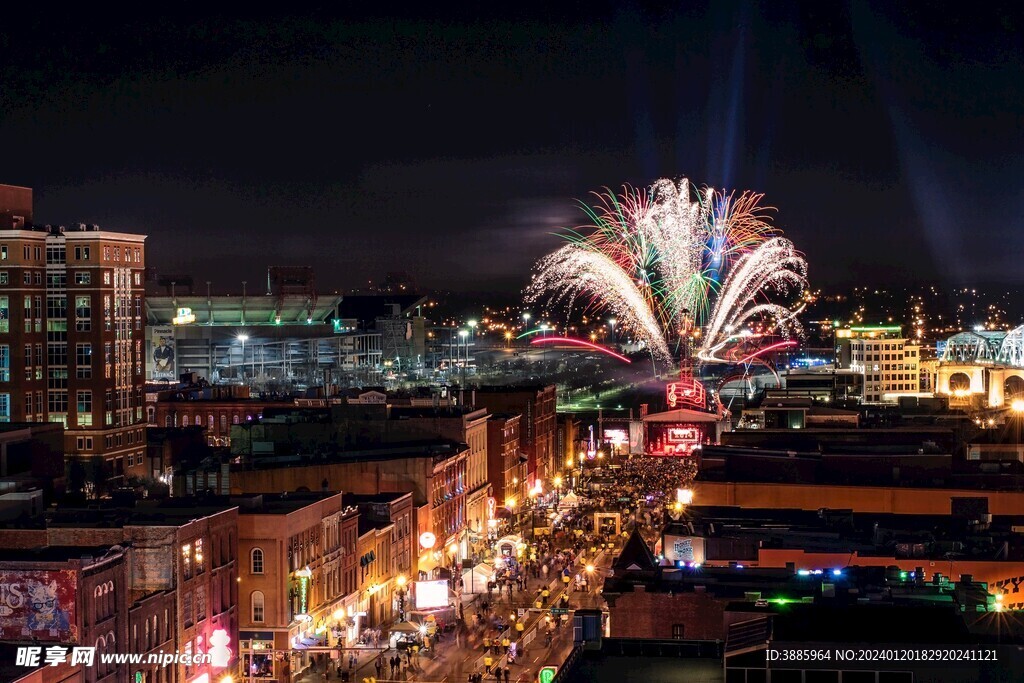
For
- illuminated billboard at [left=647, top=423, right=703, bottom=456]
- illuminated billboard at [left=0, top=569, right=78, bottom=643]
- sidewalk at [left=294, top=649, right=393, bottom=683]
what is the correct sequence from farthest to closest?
illuminated billboard at [left=647, top=423, right=703, bottom=456], sidewalk at [left=294, top=649, right=393, bottom=683], illuminated billboard at [left=0, top=569, right=78, bottom=643]

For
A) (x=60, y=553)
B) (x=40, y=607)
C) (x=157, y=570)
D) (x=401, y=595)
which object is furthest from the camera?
(x=401, y=595)

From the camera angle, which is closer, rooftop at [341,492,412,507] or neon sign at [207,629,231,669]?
neon sign at [207,629,231,669]

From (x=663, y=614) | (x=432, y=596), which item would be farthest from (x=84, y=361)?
(x=663, y=614)

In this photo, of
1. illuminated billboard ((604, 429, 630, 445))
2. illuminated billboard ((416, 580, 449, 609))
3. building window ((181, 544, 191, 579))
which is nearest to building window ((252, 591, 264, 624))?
building window ((181, 544, 191, 579))

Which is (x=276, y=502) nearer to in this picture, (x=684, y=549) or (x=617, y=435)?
(x=684, y=549)

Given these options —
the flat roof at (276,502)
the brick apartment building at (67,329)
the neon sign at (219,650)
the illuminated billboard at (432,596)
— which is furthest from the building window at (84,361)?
the neon sign at (219,650)

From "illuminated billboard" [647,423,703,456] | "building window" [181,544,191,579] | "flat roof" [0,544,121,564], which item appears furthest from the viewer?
"illuminated billboard" [647,423,703,456]

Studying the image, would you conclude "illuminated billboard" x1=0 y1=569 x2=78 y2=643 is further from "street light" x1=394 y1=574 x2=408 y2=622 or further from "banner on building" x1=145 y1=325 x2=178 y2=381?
"banner on building" x1=145 y1=325 x2=178 y2=381

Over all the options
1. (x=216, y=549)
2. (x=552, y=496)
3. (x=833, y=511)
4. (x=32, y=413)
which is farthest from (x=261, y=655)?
(x=552, y=496)
